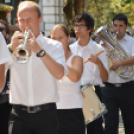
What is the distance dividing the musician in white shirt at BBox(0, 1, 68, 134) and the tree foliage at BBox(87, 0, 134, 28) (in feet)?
82.7

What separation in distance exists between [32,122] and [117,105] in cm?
241

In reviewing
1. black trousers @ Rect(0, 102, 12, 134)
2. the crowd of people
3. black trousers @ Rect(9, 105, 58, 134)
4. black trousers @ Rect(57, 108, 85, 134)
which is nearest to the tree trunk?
the crowd of people

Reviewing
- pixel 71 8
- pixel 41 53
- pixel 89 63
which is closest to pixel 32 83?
pixel 41 53

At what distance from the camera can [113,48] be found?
5367 mm

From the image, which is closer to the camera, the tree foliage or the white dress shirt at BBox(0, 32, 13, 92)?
the white dress shirt at BBox(0, 32, 13, 92)

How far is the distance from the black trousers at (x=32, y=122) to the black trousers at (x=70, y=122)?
861 millimetres

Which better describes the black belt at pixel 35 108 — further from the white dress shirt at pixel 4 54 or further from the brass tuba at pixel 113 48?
the brass tuba at pixel 113 48

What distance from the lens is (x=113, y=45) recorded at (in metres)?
5.38

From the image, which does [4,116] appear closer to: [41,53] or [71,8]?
[41,53]

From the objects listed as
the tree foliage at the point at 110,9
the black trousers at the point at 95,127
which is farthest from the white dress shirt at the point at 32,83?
the tree foliage at the point at 110,9

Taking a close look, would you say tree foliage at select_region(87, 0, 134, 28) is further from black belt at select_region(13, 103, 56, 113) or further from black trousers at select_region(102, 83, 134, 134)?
black belt at select_region(13, 103, 56, 113)

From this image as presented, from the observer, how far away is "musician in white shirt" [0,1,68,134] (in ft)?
10.0

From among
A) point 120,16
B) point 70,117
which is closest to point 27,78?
point 70,117

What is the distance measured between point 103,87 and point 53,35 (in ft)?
4.96
